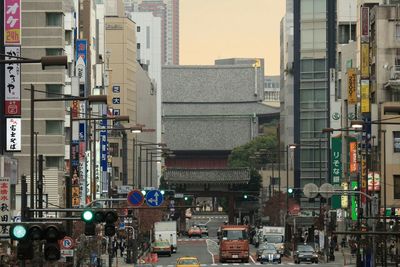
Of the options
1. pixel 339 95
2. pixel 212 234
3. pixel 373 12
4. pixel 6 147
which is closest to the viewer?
pixel 6 147

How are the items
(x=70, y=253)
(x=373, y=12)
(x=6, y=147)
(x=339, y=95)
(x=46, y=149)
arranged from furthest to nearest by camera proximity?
(x=339, y=95) → (x=373, y=12) → (x=46, y=149) → (x=6, y=147) → (x=70, y=253)

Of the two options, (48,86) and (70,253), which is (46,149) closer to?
(48,86)

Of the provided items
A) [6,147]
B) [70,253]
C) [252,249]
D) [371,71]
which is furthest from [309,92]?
[70,253]

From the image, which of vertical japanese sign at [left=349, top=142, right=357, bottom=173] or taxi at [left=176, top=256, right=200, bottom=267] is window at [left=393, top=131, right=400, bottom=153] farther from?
taxi at [left=176, top=256, right=200, bottom=267]

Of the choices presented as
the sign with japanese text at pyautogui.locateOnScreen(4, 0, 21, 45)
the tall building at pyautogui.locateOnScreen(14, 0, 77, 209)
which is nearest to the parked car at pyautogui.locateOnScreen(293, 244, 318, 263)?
the tall building at pyautogui.locateOnScreen(14, 0, 77, 209)

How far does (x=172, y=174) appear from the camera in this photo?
19750 centimetres

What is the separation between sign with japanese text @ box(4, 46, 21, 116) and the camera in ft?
219

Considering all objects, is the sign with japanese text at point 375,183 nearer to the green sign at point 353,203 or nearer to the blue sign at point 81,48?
the green sign at point 353,203

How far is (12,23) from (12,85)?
285 centimetres

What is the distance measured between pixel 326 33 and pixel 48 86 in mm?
66360

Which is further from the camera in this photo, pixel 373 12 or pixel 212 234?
pixel 212 234

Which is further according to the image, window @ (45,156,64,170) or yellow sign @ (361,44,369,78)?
yellow sign @ (361,44,369,78)

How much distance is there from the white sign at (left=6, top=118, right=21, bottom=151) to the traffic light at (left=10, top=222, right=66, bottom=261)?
3523 cm

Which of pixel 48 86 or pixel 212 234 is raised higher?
pixel 48 86
